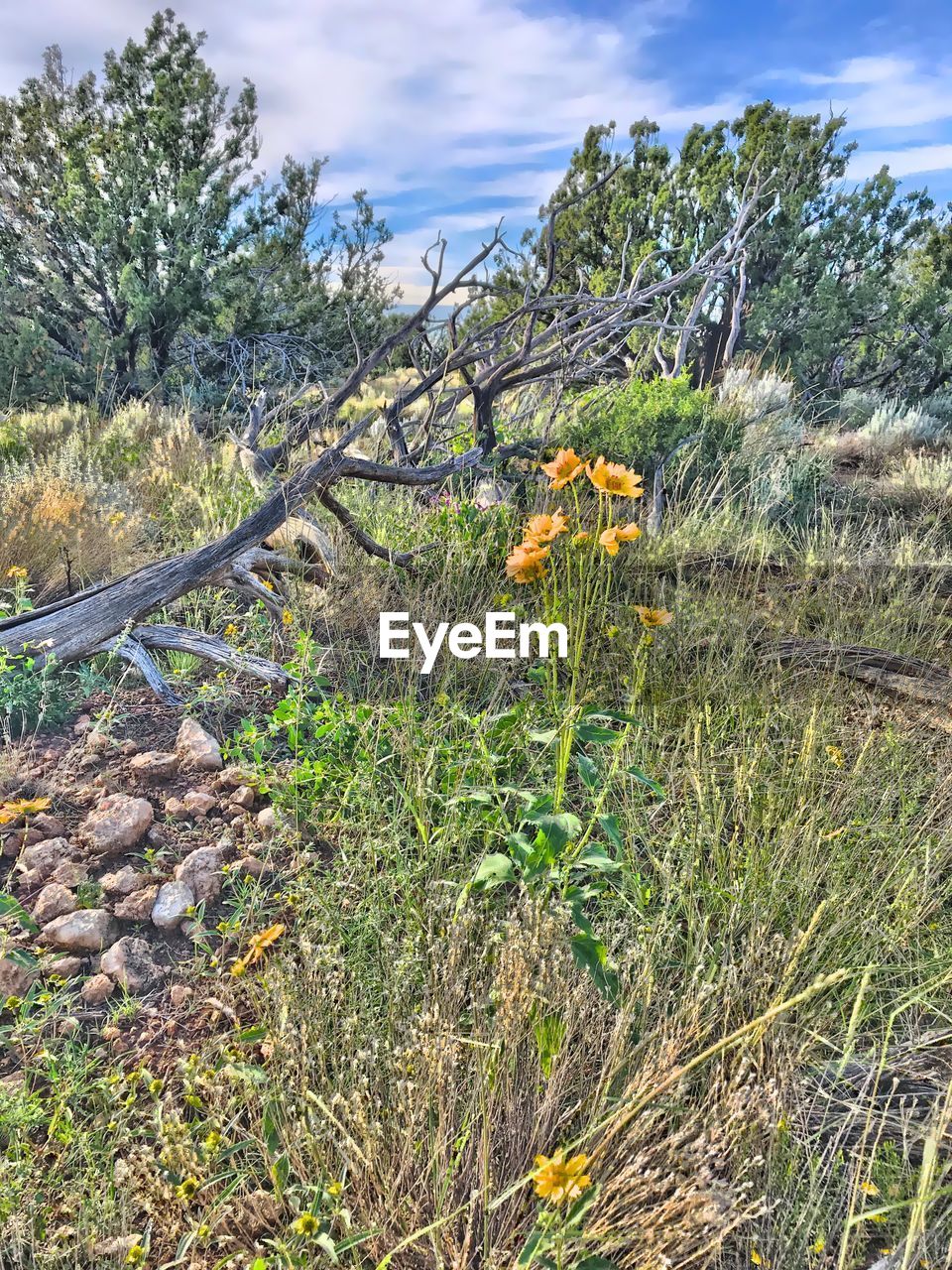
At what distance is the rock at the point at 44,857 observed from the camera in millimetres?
2061

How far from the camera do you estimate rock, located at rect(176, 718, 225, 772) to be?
2.50 m

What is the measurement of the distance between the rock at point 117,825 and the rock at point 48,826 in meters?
0.07

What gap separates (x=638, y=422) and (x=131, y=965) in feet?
15.8

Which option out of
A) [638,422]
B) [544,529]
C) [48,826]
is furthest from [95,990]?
[638,422]

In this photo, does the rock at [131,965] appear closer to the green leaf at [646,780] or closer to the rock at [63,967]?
the rock at [63,967]

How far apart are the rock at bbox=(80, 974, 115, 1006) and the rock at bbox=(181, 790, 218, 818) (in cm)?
58

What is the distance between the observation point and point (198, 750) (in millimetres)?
2510

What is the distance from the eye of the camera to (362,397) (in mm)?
14648

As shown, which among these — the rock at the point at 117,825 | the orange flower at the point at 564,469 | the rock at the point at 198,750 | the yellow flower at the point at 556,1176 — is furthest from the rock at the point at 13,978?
the orange flower at the point at 564,469

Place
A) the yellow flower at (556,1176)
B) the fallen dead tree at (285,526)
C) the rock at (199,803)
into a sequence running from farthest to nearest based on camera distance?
the fallen dead tree at (285,526) → the rock at (199,803) → the yellow flower at (556,1176)

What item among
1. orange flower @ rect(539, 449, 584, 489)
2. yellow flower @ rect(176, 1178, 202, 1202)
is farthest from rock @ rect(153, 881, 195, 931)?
orange flower @ rect(539, 449, 584, 489)

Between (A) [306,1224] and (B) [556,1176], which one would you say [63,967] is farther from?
(B) [556,1176]

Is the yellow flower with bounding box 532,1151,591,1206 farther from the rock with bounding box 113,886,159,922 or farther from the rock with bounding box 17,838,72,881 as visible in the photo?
the rock with bounding box 17,838,72,881

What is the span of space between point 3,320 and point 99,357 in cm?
100
